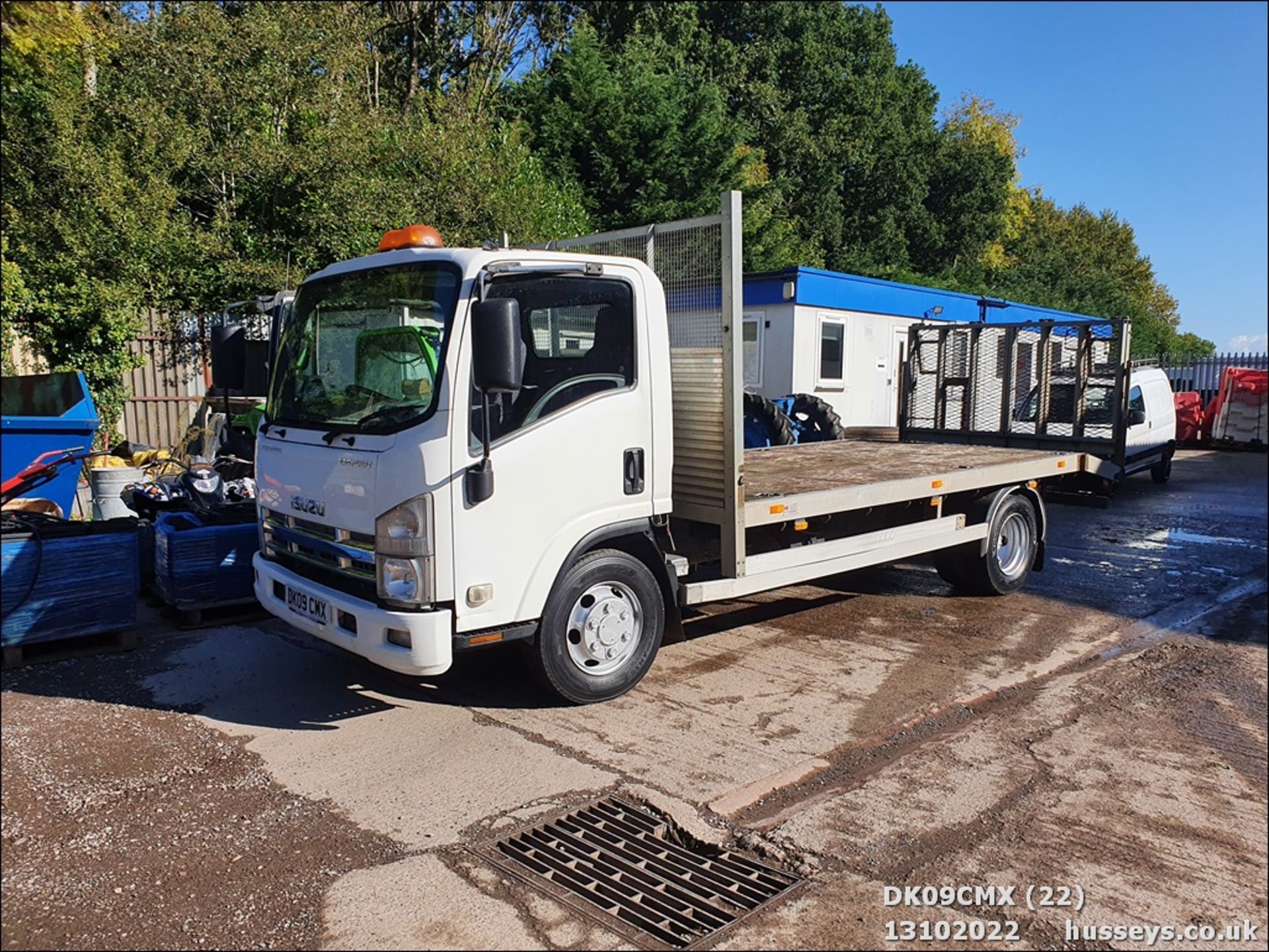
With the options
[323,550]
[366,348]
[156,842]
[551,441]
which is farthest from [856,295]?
[156,842]

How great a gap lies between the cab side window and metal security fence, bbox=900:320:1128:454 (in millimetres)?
5838

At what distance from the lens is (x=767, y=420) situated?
9141 millimetres

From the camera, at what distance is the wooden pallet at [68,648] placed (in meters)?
5.62

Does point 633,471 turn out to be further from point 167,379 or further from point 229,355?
point 167,379

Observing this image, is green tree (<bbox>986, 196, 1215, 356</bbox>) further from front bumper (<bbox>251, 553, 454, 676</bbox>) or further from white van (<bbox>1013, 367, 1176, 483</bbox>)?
front bumper (<bbox>251, 553, 454, 676</bbox>)

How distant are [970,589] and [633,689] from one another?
3937mm

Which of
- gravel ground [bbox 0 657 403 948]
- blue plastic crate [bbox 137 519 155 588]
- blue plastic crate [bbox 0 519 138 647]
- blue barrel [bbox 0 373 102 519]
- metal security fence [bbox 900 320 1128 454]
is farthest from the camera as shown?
metal security fence [bbox 900 320 1128 454]

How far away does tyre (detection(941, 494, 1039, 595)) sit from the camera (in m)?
7.88

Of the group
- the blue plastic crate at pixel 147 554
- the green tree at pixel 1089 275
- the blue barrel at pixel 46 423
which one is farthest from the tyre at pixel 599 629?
the green tree at pixel 1089 275

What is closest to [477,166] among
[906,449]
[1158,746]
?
[906,449]

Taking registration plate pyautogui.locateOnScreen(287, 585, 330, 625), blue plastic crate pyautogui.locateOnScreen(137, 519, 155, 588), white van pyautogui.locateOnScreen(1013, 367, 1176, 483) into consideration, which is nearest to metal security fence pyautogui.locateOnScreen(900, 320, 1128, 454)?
white van pyautogui.locateOnScreen(1013, 367, 1176, 483)

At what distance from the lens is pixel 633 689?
18.4 feet

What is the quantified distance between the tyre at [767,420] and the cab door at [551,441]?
13.2 ft

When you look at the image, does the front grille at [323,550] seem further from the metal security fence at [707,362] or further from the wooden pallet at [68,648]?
the metal security fence at [707,362]
